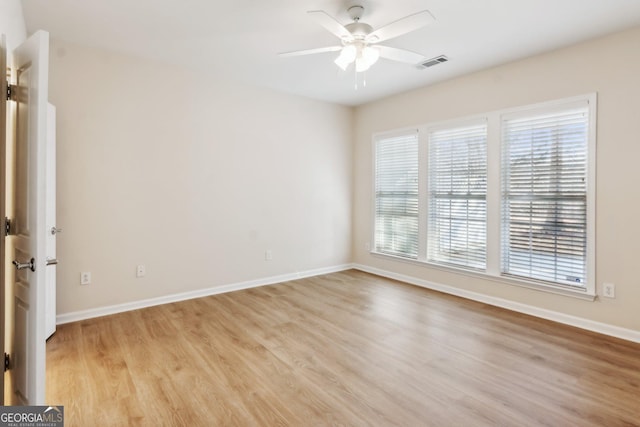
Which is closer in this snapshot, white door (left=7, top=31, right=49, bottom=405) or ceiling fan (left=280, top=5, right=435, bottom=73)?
white door (left=7, top=31, right=49, bottom=405)

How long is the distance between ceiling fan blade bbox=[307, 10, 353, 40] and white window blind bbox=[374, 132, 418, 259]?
2.43 metres

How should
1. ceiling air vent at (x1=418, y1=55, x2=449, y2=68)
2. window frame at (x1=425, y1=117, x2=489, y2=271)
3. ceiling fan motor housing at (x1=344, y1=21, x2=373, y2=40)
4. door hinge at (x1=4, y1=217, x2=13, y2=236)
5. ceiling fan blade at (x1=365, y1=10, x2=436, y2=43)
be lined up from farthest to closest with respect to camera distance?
window frame at (x1=425, y1=117, x2=489, y2=271) → ceiling air vent at (x1=418, y1=55, x2=449, y2=68) → ceiling fan motor housing at (x1=344, y1=21, x2=373, y2=40) → ceiling fan blade at (x1=365, y1=10, x2=436, y2=43) → door hinge at (x1=4, y1=217, x2=13, y2=236)

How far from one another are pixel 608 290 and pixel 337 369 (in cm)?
257

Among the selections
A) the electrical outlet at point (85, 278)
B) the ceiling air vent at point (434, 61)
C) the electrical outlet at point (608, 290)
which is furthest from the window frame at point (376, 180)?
the electrical outlet at point (85, 278)

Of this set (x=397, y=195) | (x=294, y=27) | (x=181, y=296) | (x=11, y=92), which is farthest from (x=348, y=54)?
(x=181, y=296)

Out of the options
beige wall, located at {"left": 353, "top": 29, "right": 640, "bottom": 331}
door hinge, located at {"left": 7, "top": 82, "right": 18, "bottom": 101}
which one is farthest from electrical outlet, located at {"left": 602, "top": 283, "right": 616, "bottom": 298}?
door hinge, located at {"left": 7, "top": 82, "right": 18, "bottom": 101}

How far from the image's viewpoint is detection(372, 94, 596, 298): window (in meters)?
3.19

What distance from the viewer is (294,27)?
2.88 m

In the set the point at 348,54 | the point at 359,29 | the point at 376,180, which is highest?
the point at 359,29

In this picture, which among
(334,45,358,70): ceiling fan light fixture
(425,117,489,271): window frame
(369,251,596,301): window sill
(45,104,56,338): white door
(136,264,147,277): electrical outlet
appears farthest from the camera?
(425,117,489,271): window frame

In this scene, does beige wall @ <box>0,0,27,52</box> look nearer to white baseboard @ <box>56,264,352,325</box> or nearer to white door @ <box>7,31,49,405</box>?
white door @ <box>7,31,49,405</box>

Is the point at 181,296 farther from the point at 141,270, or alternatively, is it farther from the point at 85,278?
the point at 85,278

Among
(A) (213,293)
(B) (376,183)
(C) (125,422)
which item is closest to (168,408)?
(C) (125,422)

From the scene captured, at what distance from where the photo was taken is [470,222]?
405 centimetres
